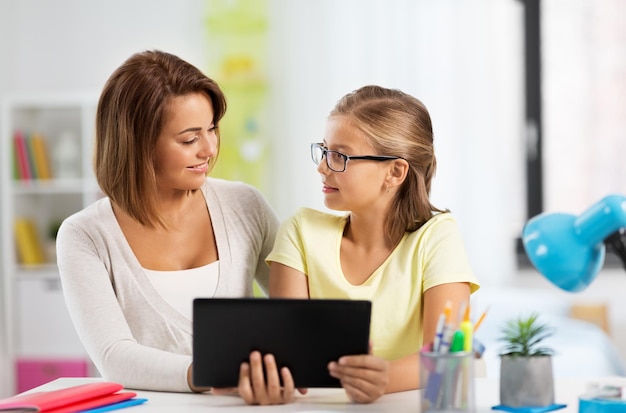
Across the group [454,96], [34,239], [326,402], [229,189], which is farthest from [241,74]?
[326,402]

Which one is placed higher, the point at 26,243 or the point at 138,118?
the point at 138,118

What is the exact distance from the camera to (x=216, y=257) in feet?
6.33

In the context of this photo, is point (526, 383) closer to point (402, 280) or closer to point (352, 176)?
point (402, 280)

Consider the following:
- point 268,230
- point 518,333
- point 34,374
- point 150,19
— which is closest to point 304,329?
point 518,333

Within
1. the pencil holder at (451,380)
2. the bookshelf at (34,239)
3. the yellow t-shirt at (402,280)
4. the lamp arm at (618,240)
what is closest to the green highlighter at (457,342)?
the pencil holder at (451,380)

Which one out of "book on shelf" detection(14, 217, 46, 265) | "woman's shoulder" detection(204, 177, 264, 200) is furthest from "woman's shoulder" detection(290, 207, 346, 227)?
"book on shelf" detection(14, 217, 46, 265)

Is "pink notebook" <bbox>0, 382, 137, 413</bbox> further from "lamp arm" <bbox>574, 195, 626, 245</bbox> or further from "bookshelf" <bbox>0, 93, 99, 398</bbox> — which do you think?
"bookshelf" <bbox>0, 93, 99, 398</bbox>

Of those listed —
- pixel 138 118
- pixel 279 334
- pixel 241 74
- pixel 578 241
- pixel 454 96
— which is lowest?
pixel 279 334

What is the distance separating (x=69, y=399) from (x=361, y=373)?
1.50ft

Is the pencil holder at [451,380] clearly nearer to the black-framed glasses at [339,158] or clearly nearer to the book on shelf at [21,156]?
the black-framed glasses at [339,158]

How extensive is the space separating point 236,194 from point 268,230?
0.35ft

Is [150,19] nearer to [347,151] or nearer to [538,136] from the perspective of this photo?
[538,136]

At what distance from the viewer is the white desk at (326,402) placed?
1431 mm

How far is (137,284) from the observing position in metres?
1.82
